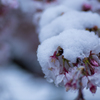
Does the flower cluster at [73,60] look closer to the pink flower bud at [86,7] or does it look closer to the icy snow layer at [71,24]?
the icy snow layer at [71,24]

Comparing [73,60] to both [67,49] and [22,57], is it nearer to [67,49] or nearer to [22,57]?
[67,49]

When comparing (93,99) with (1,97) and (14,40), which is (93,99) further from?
(14,40)

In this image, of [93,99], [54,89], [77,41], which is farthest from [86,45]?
[54,89]

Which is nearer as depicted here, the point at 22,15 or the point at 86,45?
the point at 86,45

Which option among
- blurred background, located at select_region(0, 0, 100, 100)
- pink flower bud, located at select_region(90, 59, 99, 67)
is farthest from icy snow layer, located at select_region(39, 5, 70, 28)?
pink flower bud, located at select_region(90, 59, 99, 67)

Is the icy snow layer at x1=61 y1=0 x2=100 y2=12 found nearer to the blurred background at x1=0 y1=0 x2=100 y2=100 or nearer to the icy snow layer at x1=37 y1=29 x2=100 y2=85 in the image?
the blurred background at x1=0 y1=0 x2=100 y2=100

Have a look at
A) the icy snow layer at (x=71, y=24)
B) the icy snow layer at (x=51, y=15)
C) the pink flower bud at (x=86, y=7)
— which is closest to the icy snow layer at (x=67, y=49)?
the icy snow layer at (x=71, y=24)

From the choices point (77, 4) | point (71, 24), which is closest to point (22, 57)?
point (77, 4)
